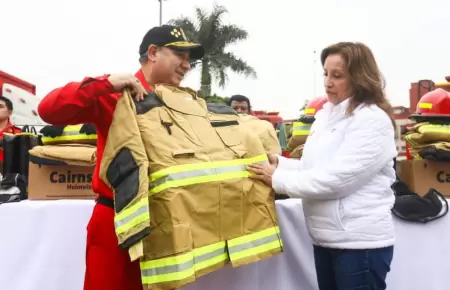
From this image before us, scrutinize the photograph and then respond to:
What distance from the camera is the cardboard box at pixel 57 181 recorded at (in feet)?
9.80

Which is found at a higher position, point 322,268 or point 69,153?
point 69,153

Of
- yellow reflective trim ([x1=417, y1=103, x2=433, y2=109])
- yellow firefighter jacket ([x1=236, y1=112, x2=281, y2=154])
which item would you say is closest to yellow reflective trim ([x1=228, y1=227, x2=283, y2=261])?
yellow firefighter jacket ([x1=236, y1=112, x2=281, y2=154])

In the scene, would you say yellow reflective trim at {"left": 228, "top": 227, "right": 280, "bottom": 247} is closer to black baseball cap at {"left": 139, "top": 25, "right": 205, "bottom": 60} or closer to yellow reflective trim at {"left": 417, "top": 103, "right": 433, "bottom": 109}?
black baseball cap at {"left": 139, "top": 25, "right": 205, "bottom": 60}

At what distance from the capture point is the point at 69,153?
2.88m

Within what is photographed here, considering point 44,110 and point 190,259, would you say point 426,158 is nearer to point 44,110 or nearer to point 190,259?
point 190,259

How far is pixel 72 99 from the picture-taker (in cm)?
176

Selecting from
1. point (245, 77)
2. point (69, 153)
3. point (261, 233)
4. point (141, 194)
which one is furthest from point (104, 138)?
point (245, 77)

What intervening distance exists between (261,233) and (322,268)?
347 mm

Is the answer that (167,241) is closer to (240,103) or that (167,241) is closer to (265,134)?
(265,134)

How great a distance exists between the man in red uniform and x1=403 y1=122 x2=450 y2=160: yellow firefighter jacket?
188 centimetres

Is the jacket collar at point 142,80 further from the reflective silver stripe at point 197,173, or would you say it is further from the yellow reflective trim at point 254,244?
the yellow reflective trim at point 254,244

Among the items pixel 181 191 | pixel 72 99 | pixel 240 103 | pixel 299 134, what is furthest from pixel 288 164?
pixel 240 103

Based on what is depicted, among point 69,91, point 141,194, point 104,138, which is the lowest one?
point 141,194

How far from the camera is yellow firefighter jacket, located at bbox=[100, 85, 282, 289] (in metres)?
1.74
